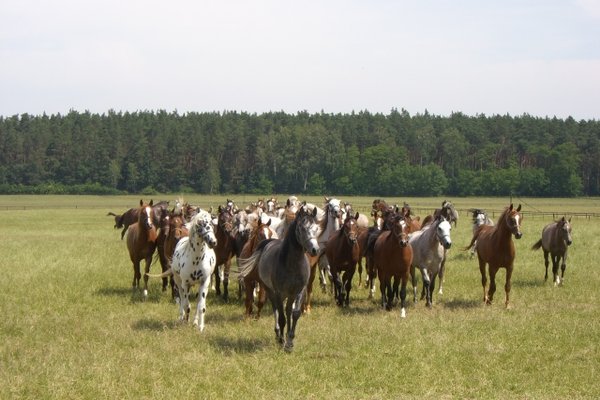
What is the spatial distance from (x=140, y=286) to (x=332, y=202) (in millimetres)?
5867

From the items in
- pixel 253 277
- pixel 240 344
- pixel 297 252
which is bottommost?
pixel 240 344

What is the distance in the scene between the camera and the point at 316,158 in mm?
112375

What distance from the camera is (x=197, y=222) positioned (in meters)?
12.2

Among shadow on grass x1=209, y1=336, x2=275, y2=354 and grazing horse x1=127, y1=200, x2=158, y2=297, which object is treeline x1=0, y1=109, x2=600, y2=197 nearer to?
grazing horse x1=127, y1=200, x2=158, y2=297

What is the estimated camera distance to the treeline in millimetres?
106688

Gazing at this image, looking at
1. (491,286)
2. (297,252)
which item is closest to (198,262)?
(297,252)

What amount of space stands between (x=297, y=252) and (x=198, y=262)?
8.48 feet

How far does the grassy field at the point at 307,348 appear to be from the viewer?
8.66 metres

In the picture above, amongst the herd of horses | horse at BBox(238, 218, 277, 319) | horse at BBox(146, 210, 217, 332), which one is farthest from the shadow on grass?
horse at BBox(238, 218, 277, 319)

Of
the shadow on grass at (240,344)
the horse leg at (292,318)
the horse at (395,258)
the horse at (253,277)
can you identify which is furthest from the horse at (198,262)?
the horse at (395,258)

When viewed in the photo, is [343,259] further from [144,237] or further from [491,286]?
[144,237]

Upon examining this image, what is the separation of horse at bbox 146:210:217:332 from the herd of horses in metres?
0.02

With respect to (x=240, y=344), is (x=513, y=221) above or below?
above

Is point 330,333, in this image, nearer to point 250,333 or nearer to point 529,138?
point 250,333
